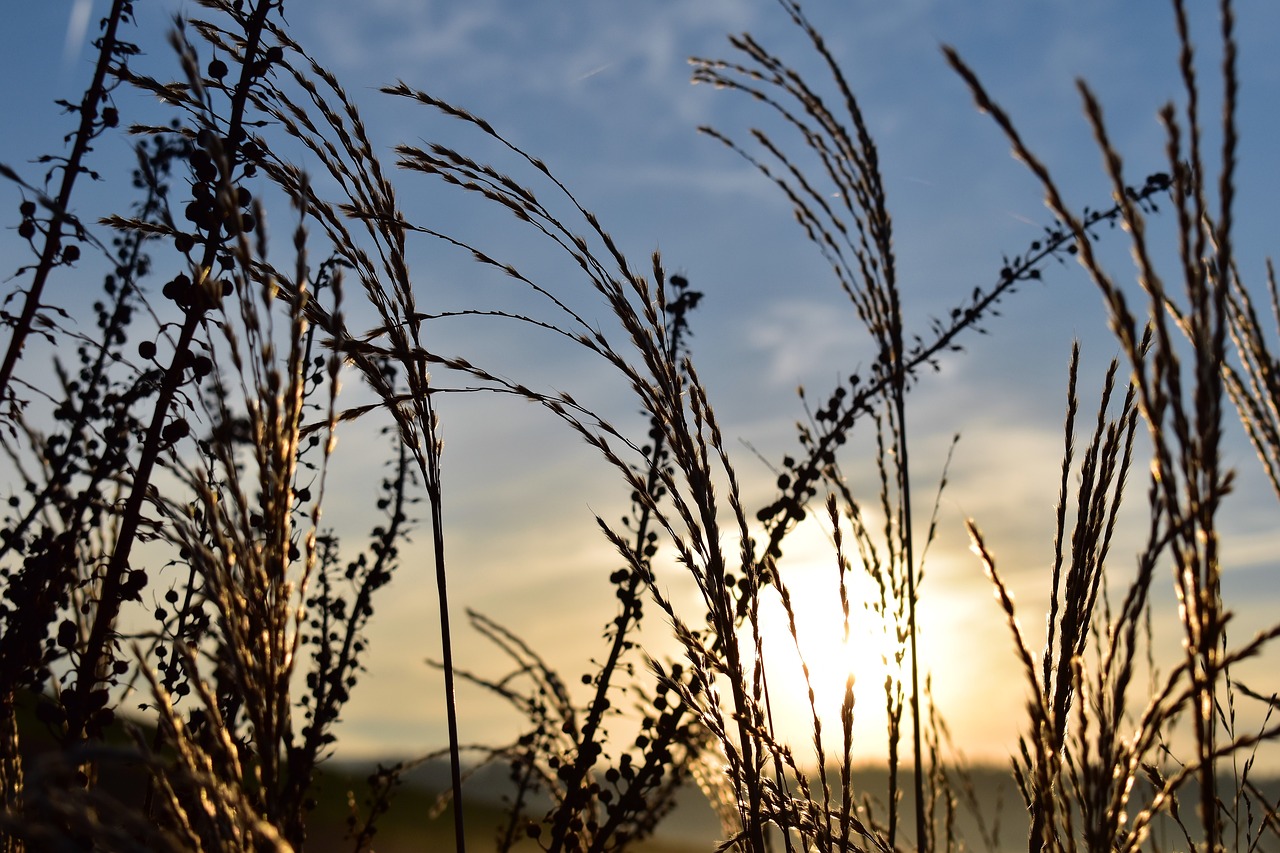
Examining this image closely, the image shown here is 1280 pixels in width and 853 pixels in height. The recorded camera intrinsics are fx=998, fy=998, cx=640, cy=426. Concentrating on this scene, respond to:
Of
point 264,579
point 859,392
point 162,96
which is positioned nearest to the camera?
point 264,579

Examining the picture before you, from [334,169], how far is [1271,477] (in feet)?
6.35

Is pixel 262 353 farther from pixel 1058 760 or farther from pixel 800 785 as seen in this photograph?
pixel 1058 760

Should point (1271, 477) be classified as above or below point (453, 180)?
below

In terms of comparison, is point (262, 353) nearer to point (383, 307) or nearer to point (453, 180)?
point (383, 307)

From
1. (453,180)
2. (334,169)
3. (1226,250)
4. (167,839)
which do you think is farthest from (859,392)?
(167,839)

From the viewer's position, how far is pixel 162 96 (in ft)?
6.34

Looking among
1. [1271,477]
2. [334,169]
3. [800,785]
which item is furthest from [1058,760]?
[334,169]

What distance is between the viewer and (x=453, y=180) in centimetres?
202

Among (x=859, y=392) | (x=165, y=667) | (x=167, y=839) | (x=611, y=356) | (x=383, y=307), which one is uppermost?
(x=859, y=392)

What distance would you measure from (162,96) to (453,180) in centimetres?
57

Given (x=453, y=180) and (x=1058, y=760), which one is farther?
(x=453, y=180)

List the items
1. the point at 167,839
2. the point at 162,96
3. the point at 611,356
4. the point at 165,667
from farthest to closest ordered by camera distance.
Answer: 1. the point at 165,667
2. the point at 162,96
3. the point at 611,356
4. the point at 167,839

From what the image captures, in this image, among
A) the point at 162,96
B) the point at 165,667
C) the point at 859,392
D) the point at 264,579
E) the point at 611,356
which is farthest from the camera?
the point at 859,392

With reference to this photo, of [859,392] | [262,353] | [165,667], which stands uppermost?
[859,392]
